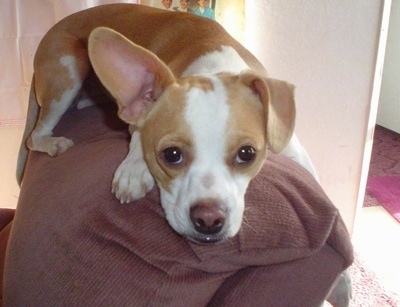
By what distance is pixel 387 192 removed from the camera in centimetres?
275

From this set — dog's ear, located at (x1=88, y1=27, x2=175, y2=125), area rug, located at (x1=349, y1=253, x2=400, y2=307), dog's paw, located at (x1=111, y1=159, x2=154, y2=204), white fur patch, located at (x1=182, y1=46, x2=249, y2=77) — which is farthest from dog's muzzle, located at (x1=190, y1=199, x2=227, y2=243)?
area rug, located at (x1=349, y1=253, x2=400, y2=307)

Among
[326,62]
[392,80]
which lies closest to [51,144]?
[326,62]

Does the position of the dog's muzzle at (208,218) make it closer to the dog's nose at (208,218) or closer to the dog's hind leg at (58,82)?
the dog's nose at (208,218)

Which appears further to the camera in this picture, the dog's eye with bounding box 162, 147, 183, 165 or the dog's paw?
the dog's eye with bounding box 162, 147, 183, 165

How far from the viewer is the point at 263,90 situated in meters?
1.04

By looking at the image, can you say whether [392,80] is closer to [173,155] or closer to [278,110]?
[278,110]

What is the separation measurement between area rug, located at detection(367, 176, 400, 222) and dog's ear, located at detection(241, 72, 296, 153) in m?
1.70

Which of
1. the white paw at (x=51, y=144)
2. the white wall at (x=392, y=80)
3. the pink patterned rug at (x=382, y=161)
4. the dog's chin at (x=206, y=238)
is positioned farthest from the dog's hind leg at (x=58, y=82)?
the white wall at (x=392, y=80)

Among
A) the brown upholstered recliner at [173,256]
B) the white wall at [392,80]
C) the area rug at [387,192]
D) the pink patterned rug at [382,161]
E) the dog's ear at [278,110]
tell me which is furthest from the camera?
the white wall at [392,80]

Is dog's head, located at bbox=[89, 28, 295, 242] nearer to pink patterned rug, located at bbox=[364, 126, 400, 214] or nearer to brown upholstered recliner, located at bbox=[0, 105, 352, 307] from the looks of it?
brown upholstered recliner, located at bbox=[0, 105, 352, 307]

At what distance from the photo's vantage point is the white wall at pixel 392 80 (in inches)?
138

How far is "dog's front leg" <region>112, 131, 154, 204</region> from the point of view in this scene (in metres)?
0.89

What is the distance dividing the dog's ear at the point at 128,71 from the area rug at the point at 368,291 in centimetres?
127

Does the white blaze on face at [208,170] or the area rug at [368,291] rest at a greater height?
the white blaze on face at [208,170]
